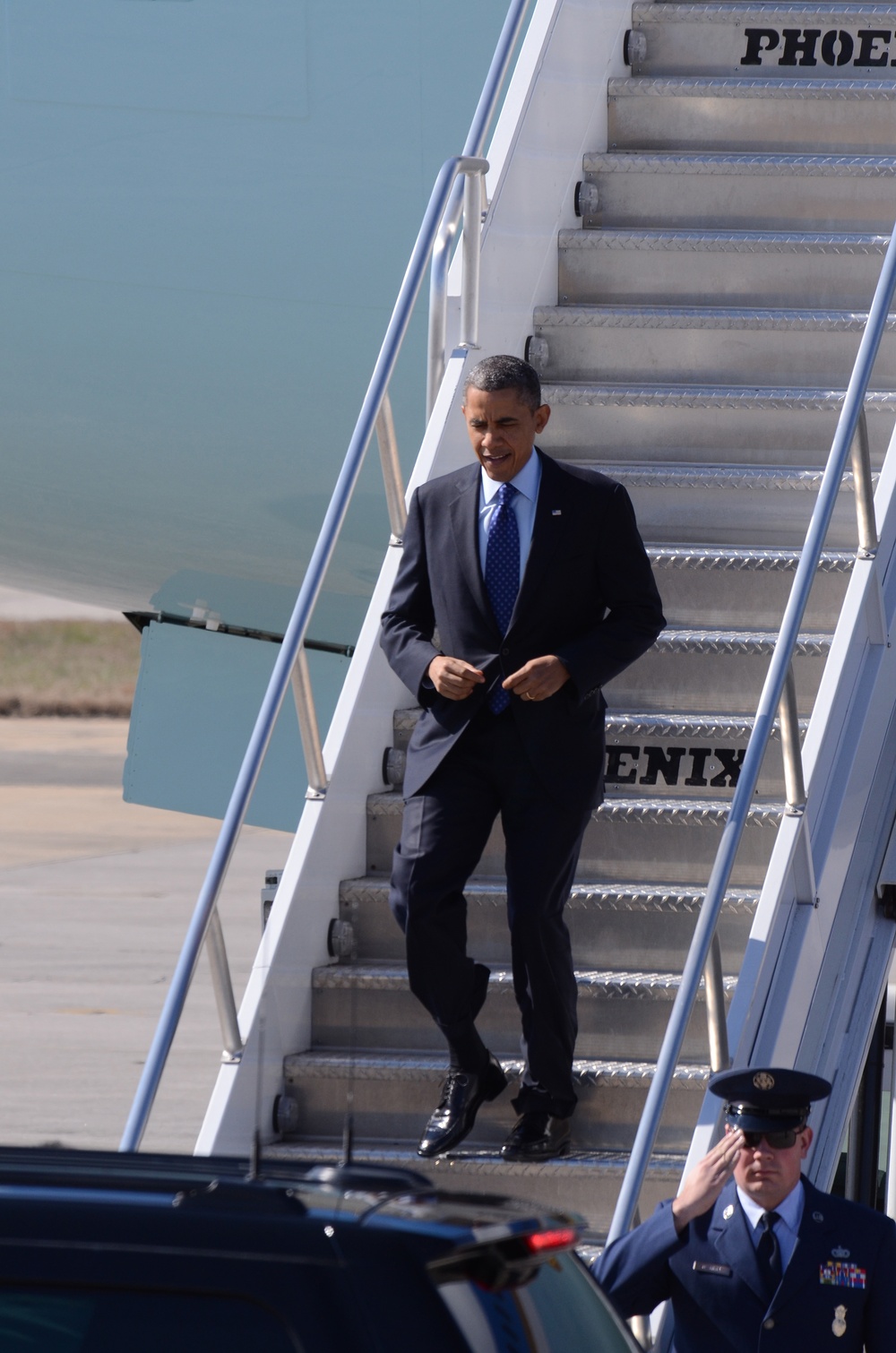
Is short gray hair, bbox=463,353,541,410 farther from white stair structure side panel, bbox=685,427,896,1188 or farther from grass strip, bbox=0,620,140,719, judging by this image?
grass strip, bbox=0,620,140,719

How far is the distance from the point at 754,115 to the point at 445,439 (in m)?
1.71

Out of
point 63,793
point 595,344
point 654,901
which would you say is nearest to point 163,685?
point 595,344

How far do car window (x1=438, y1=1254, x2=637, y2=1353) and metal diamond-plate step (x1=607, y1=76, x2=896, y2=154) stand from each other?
4.62 m

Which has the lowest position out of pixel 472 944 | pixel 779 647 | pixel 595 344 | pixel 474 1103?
pixel 474 1103

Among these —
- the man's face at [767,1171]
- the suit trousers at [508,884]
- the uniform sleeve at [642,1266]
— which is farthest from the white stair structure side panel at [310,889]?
the man's face at [767,1171]

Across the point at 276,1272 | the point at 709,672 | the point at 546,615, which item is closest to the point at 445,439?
the point at 709,672

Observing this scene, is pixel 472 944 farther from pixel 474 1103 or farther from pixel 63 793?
pixel 63 793

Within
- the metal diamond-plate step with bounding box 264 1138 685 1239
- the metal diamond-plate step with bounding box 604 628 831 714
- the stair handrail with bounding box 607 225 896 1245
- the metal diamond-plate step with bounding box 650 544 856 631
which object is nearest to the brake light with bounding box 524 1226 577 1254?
the stair handrail with bounding box 607 225 896 1245

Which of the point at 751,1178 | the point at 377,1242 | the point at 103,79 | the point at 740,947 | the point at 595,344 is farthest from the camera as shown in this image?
the point at 103,79

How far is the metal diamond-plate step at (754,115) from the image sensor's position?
18.9ft

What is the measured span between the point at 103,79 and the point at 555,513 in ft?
10.1

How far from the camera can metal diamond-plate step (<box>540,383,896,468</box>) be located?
5.21m

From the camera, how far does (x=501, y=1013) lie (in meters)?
4.34

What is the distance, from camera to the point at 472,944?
4500 millimetres
